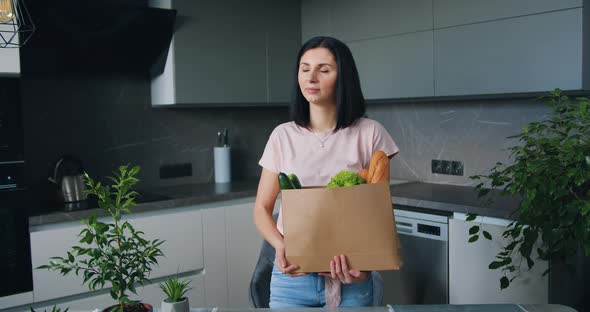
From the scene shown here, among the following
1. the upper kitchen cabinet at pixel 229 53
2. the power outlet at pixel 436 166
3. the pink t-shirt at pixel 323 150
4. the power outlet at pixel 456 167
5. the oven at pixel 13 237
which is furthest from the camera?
the power outlet at pixel 436 166

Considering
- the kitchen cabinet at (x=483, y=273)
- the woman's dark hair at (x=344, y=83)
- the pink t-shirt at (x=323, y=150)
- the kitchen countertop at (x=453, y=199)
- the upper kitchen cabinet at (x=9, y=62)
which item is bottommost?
the kitchen cabinet at (x=483, y=273)

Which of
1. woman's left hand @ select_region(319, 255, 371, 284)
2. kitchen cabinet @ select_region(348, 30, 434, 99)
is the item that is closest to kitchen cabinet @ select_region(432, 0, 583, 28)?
kitchen cabinet @ select_region(348, 30, 434, 99)

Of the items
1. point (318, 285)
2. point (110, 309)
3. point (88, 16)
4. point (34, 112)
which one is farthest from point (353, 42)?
point (110, 309)

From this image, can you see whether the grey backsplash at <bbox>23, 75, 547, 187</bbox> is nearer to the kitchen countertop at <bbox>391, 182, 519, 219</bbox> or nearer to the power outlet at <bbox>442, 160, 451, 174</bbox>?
the power outlet at <bbox>442, 160, 451, 174</bbox>

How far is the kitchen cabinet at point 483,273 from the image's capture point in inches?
89.6

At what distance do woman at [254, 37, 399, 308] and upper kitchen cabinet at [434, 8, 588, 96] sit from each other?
1.15 meters

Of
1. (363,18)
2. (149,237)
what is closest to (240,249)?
(149,237)

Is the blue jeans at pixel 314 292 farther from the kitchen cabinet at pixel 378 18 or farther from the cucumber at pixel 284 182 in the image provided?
the kitchen cabinet at pixel 378 18

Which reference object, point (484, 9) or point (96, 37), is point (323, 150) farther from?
point (96, 37)

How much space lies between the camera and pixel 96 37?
270 cm

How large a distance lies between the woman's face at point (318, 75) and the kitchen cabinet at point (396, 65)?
1.45 meters

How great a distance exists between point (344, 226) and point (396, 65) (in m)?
1.93

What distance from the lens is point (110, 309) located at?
1051mm

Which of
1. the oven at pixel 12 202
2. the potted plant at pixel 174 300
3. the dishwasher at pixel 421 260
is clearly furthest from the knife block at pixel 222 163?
the potted plant at pixel 174 300
